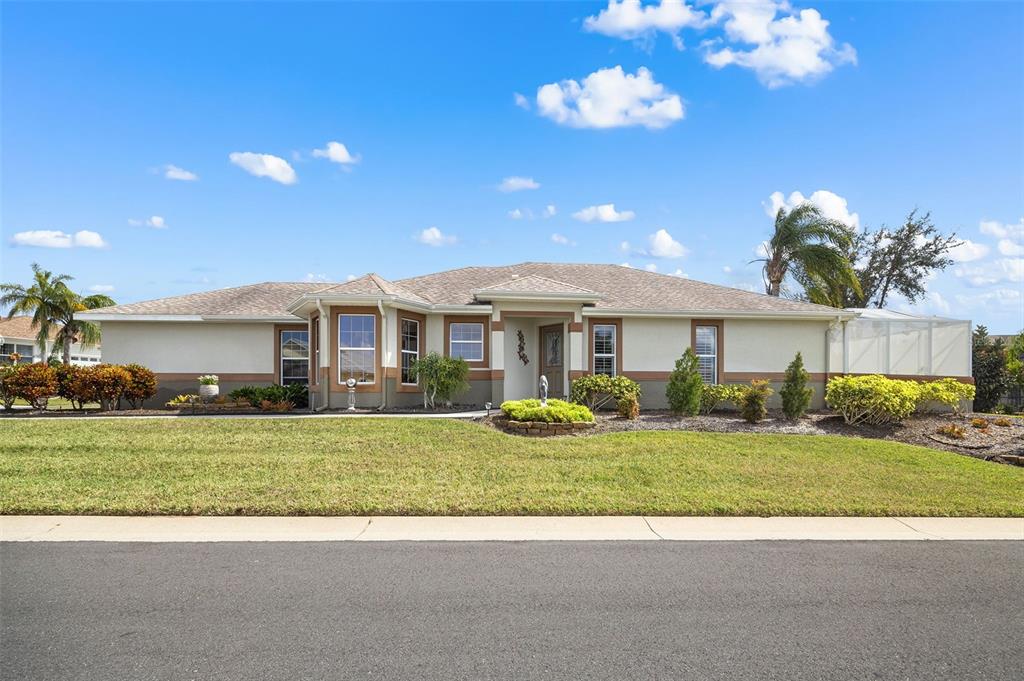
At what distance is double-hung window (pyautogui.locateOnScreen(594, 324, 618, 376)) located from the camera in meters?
20.4

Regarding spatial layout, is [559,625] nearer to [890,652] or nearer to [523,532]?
[890,652]

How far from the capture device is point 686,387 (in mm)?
16641

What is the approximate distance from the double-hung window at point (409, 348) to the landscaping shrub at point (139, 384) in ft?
21.9

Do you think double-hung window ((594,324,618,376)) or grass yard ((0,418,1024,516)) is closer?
grass yard ((0,418,1024,516))

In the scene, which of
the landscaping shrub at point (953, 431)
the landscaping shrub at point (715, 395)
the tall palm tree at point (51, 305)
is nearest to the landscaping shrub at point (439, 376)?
the landscaping shrub at point (715, 395)

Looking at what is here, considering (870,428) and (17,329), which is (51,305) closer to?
(17,329)

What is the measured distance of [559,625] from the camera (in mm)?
5371

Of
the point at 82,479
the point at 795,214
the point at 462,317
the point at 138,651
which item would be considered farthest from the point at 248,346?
the point at 795,214

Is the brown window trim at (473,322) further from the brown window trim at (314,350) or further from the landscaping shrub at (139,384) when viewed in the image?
the landscaping shrub at (139,384)

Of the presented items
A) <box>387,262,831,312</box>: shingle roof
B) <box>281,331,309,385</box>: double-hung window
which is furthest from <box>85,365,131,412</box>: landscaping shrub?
<box>387,262,831,312</box>: shingle roof

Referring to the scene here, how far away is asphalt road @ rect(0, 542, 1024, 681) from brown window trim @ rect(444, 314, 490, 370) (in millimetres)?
12219

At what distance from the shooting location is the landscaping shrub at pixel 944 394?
17.4 meters

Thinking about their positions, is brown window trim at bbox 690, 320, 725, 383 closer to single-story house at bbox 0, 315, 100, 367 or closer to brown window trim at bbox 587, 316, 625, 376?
brown window trim at bbox 587, 316, 625, 376

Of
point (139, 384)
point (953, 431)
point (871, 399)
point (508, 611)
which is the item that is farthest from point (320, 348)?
point (953, 431)
